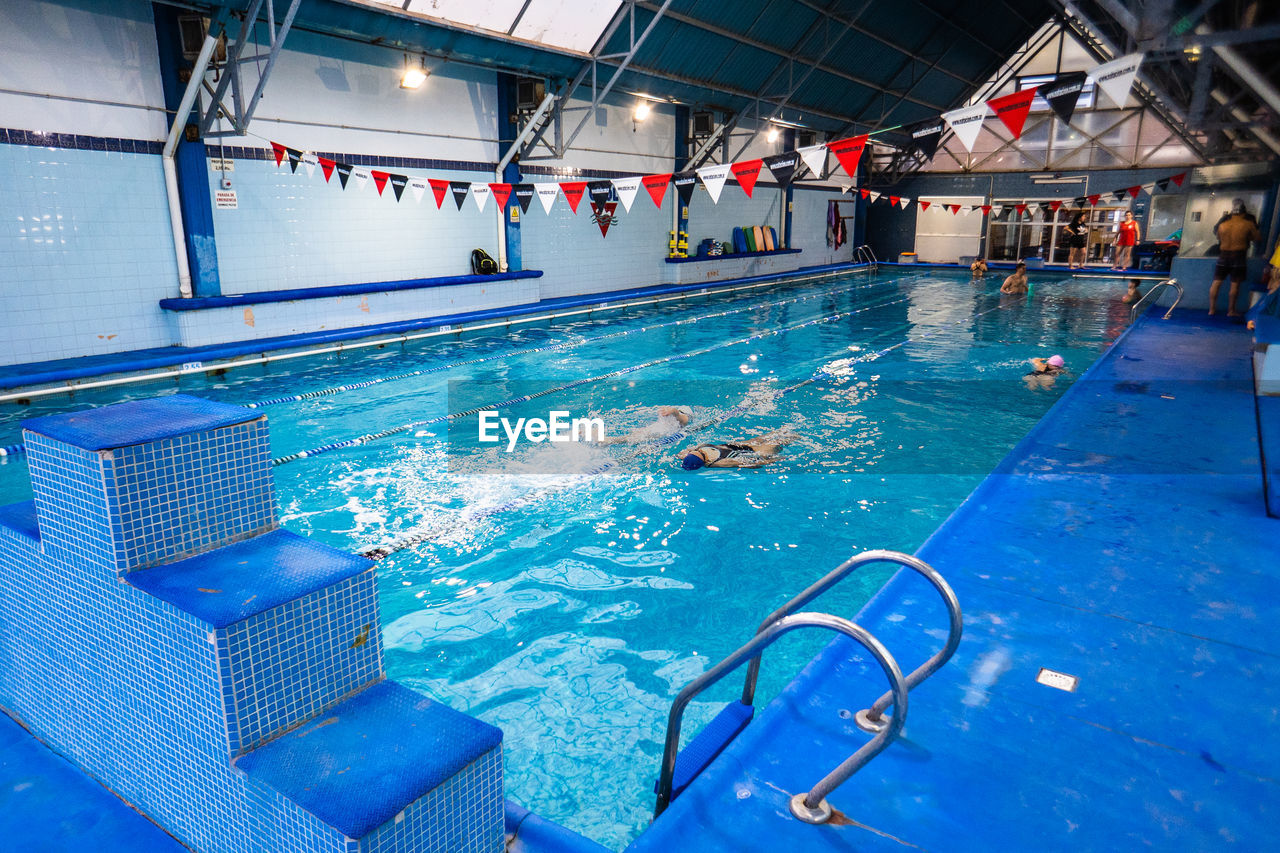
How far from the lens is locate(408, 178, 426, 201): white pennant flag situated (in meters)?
12.5

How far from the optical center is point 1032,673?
2965mm

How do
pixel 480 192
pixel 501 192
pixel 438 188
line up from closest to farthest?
pixel 438 188
pixel 480 192
pixel 501 192

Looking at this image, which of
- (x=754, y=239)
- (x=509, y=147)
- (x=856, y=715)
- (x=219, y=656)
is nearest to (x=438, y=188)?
(x=509, y=147)

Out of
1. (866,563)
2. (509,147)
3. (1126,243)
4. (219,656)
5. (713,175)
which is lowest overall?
(866,563)

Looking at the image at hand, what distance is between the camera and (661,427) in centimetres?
759

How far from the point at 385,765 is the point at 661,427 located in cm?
592

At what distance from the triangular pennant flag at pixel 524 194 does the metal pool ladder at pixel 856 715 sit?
11971 mm

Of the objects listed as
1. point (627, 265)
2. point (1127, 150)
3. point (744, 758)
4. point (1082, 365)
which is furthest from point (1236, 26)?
point (1127, 150)

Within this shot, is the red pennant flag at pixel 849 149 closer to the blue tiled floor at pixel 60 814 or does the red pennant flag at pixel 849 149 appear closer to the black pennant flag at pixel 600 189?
the black pennant flag at pixel 600 189

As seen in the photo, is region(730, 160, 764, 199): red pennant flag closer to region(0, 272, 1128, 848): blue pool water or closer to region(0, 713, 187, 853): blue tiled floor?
region(0, 272, 1128, 848): blue pool water

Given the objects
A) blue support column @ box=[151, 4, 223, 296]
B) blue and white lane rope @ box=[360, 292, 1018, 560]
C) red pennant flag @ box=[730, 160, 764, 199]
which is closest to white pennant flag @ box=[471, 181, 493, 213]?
blue support column @ box=[151, 4, 223, 296]

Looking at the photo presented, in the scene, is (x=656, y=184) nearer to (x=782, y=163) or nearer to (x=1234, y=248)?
(x=782, y=163)

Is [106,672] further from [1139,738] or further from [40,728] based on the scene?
[1139,738]

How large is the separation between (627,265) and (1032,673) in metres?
16.2
